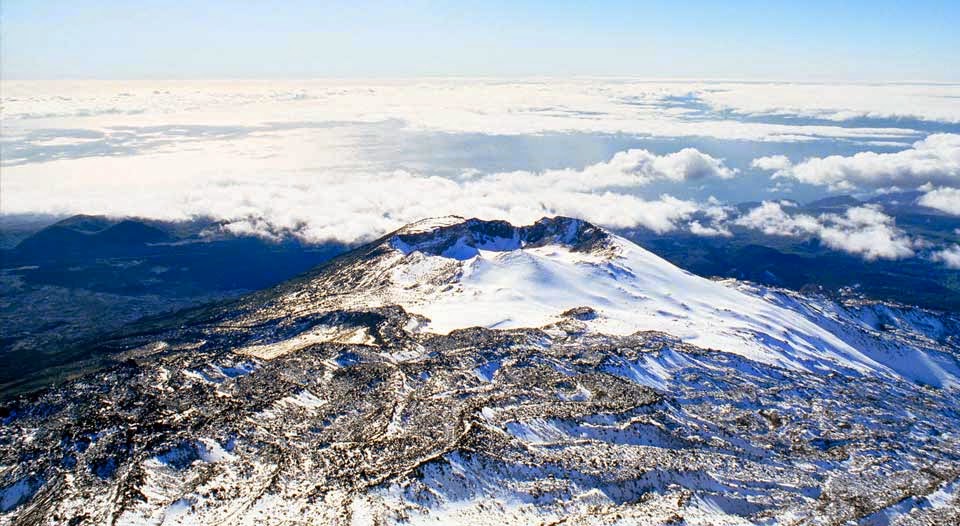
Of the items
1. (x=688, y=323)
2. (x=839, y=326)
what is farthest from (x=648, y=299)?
(x=839, y=326)

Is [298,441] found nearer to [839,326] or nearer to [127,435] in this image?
[127,435]

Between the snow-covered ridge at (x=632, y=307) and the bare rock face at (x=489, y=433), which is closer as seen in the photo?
the bare rock face at (x=489, y=433)

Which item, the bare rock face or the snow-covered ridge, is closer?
the bare rock face

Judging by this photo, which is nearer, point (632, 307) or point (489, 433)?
point (489, 433)

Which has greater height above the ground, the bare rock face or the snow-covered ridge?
the bare rock face

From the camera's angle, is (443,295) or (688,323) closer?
(688,323)
